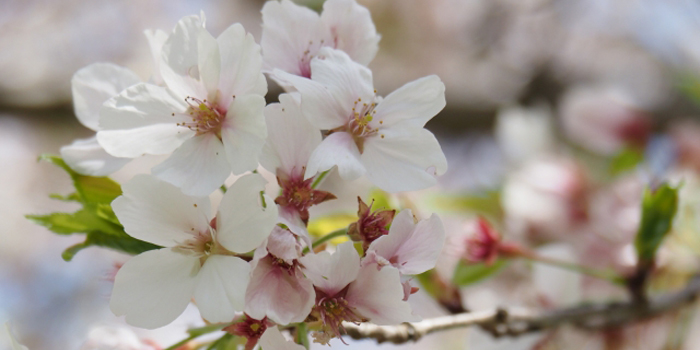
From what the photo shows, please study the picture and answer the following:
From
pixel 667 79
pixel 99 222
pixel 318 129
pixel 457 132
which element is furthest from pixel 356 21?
pixel 667 79

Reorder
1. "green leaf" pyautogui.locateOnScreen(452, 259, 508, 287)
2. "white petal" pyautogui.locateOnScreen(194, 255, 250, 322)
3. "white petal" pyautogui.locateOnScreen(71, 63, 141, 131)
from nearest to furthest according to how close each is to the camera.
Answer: "white petal" pyautogui.locateOnScreen(194, 255, 250, 322), "white petal" pyautogui.locateOnScreen(71, 63, 141, 131), "green leaf" pyautogui.locateOnScreen(452, 259, 508, 287)

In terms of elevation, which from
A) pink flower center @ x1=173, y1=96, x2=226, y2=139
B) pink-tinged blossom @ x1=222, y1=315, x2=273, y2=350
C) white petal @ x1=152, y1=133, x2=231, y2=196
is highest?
pink flower center @ x1=173, y1=96, x2=226, y2=139

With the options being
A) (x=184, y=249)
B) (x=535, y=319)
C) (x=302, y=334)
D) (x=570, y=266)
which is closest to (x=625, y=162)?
(x=570, y=266)

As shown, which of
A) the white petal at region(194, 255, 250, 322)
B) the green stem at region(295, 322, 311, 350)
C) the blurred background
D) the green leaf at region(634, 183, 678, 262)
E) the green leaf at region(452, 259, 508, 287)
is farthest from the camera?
the blurred background

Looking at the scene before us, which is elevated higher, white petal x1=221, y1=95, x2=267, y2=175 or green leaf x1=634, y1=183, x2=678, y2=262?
white petal x1=221, y1=95, x2=267, y2=175

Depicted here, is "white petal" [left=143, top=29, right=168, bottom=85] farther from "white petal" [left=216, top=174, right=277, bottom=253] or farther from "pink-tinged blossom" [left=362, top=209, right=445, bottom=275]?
"pink-tinged blossom" [left=362, top=209, right=445, bottom=275]

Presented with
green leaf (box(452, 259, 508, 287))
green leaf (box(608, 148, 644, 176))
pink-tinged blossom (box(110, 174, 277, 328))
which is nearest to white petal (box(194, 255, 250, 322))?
pink-tinged blossom (box(110, 174, 277, 328))

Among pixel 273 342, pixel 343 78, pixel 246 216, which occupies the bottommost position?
pixel 273 342

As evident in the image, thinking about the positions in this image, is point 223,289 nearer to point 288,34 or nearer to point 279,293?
point 279,293
